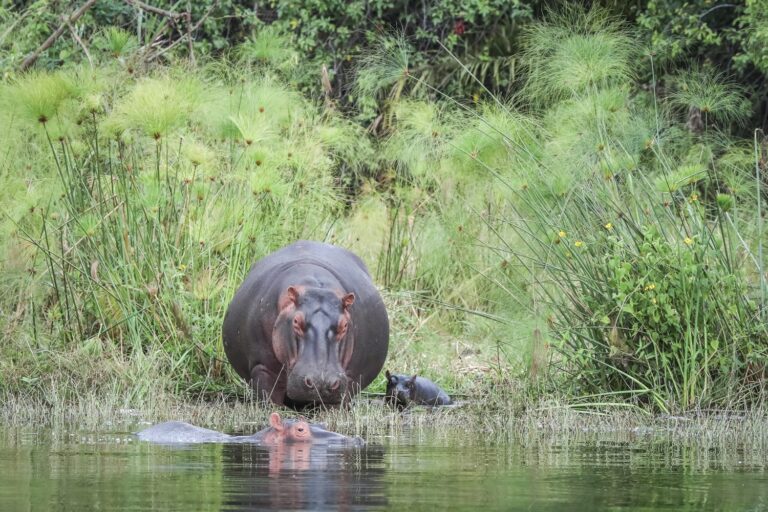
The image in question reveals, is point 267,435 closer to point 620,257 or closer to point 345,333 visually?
point 345,333

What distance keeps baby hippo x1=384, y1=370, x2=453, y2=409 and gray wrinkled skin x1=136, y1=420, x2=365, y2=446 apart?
4.98 ft

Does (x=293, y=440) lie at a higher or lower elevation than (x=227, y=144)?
lower

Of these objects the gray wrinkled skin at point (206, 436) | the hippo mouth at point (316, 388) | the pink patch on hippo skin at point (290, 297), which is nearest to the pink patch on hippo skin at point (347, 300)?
the pink patch on hippo skin at point (290, 297)

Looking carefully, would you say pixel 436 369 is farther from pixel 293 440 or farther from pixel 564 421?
pixel 293 440

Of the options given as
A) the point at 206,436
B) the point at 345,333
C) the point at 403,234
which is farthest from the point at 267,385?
the point at 403,234

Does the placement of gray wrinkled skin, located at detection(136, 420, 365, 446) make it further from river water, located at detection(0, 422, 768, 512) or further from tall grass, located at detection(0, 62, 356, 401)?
tall grass, located at detection(0, 62, 356, 401)

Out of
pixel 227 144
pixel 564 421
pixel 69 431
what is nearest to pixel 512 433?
pixel 564 421

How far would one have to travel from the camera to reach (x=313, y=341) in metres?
6.66

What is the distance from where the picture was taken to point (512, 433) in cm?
618

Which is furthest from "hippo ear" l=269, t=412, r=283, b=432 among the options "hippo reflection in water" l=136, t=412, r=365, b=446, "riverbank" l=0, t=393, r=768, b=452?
"riverbank" l=0, t=393, r=768, b=452

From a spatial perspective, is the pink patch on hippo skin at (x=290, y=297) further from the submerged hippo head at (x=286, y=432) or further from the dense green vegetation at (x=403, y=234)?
the submerged hippo head at (x=286, y=432)

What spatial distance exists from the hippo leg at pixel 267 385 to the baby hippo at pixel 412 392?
690 millimetres

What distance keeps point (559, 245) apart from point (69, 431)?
96.6 inches

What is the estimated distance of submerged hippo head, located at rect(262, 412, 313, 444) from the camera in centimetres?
554
